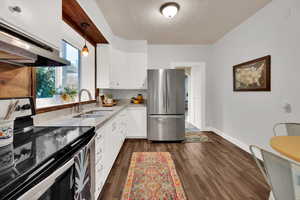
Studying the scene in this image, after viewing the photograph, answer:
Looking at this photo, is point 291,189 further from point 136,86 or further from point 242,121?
point 136,86

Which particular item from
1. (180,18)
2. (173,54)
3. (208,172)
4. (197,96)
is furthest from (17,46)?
(197,96)

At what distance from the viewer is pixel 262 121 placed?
2.61 m

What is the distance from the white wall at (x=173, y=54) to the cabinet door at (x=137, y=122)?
5.14 ft

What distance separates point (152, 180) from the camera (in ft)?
6.61

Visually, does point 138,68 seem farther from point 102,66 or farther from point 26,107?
point 26,107

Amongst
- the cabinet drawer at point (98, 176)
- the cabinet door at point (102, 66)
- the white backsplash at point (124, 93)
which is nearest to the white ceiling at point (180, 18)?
the cabinet door at point (102, 66)

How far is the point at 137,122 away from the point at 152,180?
6.18ft

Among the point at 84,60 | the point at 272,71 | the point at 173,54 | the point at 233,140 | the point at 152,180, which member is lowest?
the point at 152,180

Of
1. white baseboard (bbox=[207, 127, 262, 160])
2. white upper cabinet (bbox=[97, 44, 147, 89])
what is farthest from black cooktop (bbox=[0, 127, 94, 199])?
white baseboard (bbox=[207, 127, 262, 160])

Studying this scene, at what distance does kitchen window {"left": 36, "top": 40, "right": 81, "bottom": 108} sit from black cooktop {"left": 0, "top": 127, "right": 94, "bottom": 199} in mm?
602

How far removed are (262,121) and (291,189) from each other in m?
2.22

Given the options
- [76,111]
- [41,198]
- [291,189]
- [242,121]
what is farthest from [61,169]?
[242,121]

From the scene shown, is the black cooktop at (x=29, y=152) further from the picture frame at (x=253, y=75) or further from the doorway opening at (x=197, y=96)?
the doorway opening at (x=197, y=96)

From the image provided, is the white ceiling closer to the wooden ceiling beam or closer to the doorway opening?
the wooden ceiling beam
